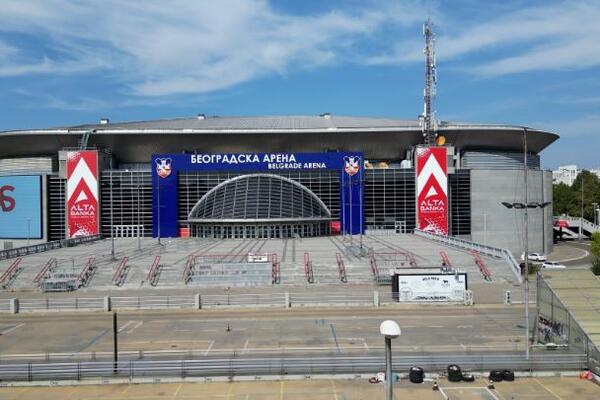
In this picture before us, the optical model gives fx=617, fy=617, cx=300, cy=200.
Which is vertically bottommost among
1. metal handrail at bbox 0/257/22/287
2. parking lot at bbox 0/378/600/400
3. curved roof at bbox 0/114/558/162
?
parking lot at bbox 0/378/600/400

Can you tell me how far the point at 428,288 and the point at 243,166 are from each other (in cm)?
4936

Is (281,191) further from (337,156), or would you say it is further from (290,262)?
(290,262)

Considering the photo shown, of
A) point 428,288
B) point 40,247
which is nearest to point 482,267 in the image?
Answer: point 428,288

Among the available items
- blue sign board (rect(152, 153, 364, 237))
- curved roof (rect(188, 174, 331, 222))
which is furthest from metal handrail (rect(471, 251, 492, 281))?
blue sign board (rect(152, 153, 364, 237))

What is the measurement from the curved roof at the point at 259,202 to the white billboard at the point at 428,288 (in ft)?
124

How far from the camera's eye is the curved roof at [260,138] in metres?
86.7

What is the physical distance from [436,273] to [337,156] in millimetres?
46285

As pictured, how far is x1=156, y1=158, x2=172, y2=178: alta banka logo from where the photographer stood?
275 ft

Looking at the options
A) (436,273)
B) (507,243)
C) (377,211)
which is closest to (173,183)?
(377,211)

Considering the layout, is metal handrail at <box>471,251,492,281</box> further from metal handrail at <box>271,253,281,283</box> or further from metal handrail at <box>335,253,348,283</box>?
metal handrail at <box>271,253,281,283</box>

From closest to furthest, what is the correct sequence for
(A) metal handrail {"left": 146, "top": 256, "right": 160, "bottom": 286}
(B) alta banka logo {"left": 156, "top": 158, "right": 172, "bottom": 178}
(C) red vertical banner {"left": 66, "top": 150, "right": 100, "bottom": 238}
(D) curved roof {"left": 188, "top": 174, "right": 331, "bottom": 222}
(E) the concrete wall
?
(A) metal handrail {"left": 146, "top": 256, "right": 160, "bottom": 286}, (D) curved roof {"left": 188, "top": 174, "right": 331, "bottom": 222}, (C) red vertical banner {"left": 66, "top": 150, "right": 100, "bottom": 238}, (E) the concrete wall, (B) alta banka logo {"left": 156, "top": 158, "right": 172, "bottom": 178}

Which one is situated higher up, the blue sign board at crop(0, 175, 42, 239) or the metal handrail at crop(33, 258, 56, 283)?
the blue sign board at crop(0, 175, 42, 239)

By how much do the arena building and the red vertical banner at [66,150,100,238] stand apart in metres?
0.27

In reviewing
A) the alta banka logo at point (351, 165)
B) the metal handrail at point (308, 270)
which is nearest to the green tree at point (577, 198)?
the alta banka logo at point (351, 165)
